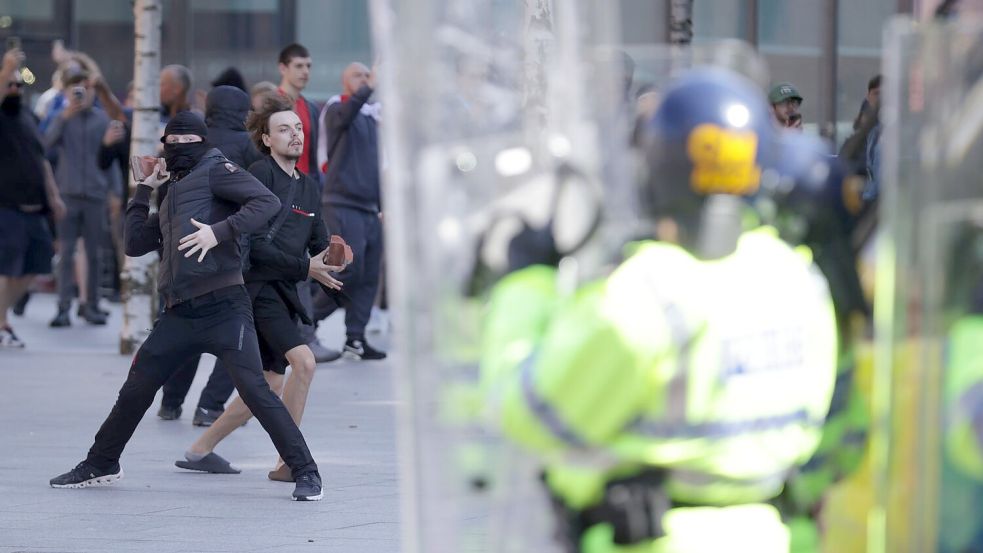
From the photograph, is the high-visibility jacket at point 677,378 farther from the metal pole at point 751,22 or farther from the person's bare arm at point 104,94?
the metal pole at point 751,22

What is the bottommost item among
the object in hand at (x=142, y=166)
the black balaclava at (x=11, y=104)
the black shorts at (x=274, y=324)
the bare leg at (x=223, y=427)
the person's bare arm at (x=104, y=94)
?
the bare leg at (x=223, y=427)

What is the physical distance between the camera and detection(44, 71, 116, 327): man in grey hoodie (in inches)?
543

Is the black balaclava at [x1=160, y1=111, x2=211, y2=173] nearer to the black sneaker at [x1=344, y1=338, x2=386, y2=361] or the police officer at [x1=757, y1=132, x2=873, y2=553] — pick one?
the black sneaker at [x1=344, y1=338, x2=386, y2=361]

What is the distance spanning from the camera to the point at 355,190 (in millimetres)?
11641

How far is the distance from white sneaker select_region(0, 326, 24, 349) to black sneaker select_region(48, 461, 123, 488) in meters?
5.33

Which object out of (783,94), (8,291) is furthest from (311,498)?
(8,291)

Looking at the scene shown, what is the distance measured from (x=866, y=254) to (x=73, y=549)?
3.89 m

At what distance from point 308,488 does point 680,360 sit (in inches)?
183

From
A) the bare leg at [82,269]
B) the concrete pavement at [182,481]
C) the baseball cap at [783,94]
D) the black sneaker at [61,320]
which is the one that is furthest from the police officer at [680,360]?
the black sneaker at [61,320]

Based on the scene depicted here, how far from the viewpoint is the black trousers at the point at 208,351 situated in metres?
7.14

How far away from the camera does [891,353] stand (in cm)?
268

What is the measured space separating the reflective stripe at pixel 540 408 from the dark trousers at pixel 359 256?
29.0 ft

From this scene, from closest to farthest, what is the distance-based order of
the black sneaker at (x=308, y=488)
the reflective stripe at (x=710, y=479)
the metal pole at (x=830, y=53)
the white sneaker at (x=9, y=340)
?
the reflective stripe at (x=710, y=479), the black sneaker at (x=308, y=488), the white sneaker at (x=9, y=340), the metal pole at (x=830, y=53)

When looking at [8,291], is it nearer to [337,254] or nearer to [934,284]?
[337,254]
